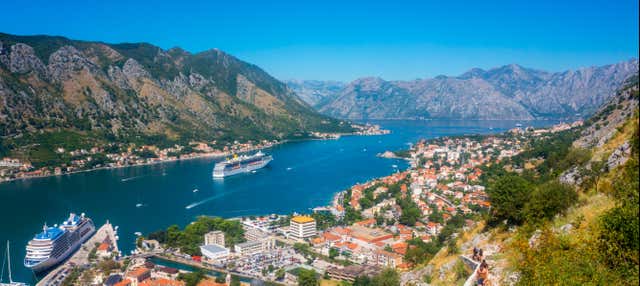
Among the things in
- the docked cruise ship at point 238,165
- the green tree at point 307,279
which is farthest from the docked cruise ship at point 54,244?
the docked cruise ship at point 238,165

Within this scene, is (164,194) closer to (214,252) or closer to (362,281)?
Answer: (214,252)

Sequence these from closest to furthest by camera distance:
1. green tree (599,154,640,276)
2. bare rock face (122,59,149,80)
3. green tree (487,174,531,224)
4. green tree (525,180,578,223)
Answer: green tree (599,154,640,276) < green tree (525,180,578,223) < green tree (487,174,531,224) < bare rock face (122,59,149,80)

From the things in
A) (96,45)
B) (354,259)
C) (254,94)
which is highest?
(96,45)

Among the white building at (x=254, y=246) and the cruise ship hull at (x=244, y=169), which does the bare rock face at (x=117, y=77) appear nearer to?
the cruise ship hull at (x=244, y=169)

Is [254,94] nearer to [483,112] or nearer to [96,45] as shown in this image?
[96,45]

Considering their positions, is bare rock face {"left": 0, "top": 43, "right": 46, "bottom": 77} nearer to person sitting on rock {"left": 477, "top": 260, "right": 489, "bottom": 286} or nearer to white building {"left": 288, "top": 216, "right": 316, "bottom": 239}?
white building {"left": 288, "top": 216, "right": 316, "bottom": 239}

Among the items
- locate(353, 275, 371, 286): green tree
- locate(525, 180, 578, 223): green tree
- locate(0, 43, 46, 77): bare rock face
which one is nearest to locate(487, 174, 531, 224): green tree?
locate(525, 180, 578, 223): green tree

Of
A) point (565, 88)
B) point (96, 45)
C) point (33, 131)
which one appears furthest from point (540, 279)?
point (565, 88)
